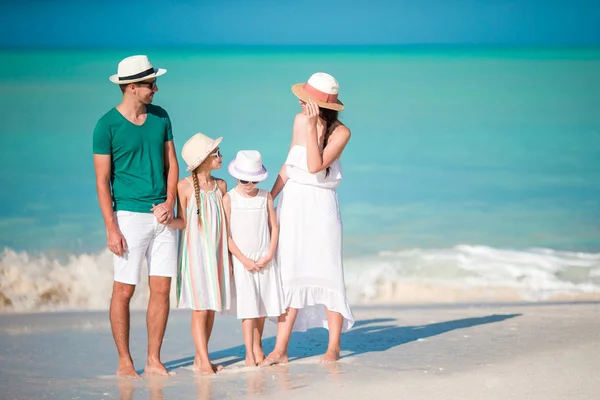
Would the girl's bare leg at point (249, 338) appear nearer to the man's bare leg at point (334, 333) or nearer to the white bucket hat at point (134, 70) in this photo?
the man's bare leg at point (334, 333)

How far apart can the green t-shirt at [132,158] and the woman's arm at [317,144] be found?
0.66 meters

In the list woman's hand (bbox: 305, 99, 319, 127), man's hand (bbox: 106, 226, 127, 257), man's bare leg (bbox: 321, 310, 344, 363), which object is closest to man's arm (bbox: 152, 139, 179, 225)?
man's hand (bbox: 106, 226, 127, 257)

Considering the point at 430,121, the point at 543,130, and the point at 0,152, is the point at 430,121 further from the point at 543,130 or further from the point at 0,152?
the point at 0,152

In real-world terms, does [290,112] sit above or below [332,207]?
above

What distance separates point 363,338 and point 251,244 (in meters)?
1.05

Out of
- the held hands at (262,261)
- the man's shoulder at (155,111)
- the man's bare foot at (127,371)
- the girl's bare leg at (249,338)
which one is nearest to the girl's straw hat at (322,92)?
the man's shoulder at (155,111)

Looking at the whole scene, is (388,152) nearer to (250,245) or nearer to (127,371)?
(250,245)

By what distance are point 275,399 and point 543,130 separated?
850cm

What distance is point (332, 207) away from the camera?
16.6ft

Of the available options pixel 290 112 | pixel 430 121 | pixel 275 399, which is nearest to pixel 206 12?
pixel 290 112

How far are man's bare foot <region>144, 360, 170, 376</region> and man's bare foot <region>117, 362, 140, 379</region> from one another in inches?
2.6

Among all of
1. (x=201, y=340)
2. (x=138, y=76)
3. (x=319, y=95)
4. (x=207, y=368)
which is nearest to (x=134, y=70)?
(x=138, y=76)

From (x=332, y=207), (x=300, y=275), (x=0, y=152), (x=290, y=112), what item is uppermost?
(x=290, y=112)

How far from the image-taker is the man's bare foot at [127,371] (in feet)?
15.3
